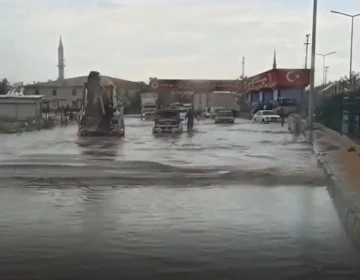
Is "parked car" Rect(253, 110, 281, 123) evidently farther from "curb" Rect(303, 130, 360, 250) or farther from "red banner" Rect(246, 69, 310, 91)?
"curb" Rect(303, 130, 360, 250)

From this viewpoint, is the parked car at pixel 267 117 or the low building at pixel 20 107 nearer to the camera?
the low building at pixel 20 107

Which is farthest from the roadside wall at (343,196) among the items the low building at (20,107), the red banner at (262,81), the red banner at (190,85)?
the red banner at (190,85)

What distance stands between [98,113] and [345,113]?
50.0ft

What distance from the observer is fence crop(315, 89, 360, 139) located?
91.8 ft

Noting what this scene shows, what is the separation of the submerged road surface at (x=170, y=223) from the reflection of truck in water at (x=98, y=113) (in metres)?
20.1

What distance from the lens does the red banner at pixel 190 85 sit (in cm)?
10125

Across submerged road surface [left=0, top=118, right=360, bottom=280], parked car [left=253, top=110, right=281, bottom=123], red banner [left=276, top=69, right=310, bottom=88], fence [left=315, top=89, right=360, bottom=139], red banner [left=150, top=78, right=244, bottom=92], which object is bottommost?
parked car [left=253, top=110, right=281, bottom=123]

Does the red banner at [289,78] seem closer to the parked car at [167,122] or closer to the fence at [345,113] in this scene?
the parked car at [167,122]

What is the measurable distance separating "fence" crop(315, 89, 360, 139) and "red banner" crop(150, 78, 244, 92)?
5545 centimetres

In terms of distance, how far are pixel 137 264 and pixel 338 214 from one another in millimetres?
5020

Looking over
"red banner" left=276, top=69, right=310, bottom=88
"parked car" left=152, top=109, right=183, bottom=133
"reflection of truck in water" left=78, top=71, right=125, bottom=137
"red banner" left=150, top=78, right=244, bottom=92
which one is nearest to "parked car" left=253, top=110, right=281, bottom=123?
"red banner" left=276, top=69, right=310, bottom=88

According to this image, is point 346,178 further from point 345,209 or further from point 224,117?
point 224,117

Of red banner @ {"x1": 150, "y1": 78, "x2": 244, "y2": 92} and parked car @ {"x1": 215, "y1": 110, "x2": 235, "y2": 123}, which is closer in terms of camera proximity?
parked car @ {"x1": 215, "y1": 110, "x2": 235, "y2": 123}

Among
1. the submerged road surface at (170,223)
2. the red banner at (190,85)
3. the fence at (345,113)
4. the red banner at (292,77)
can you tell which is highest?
the red banner at (292,77)
